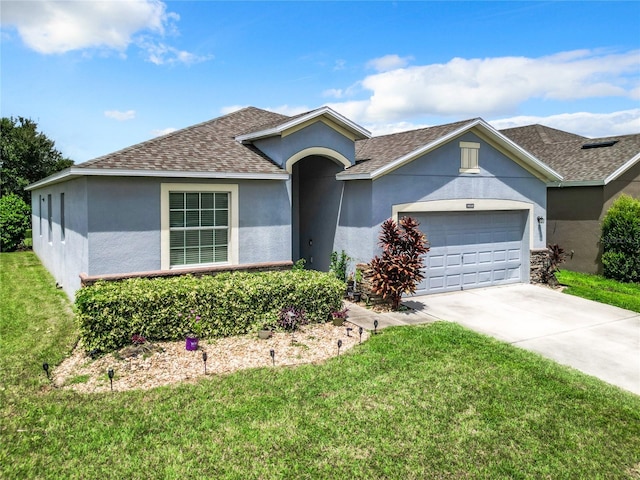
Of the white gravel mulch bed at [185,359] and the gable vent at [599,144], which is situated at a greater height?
the gable vent at [599,144]

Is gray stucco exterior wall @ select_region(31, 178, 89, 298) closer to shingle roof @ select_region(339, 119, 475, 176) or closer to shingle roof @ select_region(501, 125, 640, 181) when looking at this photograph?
shingle roof @ select_region(339, 119, 475, 176)

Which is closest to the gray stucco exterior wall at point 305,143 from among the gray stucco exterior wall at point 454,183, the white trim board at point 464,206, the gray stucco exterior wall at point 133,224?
the gray stucco exterior wall at point 133,224

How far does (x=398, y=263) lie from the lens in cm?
1070

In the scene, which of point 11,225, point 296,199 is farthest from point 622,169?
point 11,225

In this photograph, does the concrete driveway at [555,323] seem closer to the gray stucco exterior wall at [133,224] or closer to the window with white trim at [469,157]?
the window with white trim at [469,157]

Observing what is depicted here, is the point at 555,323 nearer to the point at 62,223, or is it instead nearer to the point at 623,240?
the point at 623,240

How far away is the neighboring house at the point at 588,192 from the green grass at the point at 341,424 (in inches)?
440

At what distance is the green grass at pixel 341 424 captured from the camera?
15.3 feet

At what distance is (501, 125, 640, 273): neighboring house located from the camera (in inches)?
639

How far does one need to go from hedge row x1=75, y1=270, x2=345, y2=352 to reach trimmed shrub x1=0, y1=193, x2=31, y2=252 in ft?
59.2

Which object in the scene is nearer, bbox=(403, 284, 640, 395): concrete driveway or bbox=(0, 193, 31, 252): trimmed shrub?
bbox=(403, 284, 640, 395): concrete driveway

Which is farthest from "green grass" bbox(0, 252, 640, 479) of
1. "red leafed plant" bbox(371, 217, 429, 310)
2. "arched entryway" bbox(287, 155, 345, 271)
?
"arched entryway" bbox(287, 155, 345, 271)

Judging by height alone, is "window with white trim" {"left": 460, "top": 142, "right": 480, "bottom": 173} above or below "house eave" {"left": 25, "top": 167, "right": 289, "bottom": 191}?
above

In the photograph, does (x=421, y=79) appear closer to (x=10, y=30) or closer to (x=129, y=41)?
(x=129, y=41)
